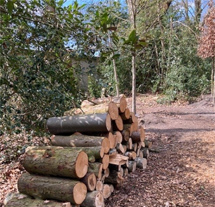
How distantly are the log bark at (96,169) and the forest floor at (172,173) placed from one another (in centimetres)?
39

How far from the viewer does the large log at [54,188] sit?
2.26 metres

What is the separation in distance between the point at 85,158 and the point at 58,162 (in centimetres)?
28

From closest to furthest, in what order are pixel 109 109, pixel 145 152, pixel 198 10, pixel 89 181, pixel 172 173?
1. pixel 89 181
2. pixel 109 109
3. pixel 172 173
4. pixel 145 152
5. pixel 198 10

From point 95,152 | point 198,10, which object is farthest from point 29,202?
point 198,10

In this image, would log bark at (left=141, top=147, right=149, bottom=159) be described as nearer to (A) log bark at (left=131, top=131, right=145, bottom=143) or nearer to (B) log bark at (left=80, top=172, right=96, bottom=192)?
(A) log bark at (left=131, top=131, right=145, bottom=143)

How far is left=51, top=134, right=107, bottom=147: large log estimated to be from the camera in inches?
112

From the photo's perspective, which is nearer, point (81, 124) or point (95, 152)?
point (95, 152)

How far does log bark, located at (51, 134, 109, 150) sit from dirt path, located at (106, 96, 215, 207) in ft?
2.30

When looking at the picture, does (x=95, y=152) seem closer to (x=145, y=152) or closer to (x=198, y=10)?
(x=145, y=152)

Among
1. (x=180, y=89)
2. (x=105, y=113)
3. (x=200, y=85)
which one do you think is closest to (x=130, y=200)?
(x=105, y=113)

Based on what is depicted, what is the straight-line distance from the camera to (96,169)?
260 centimetres

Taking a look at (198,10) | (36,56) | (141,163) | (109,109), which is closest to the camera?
(36,56)

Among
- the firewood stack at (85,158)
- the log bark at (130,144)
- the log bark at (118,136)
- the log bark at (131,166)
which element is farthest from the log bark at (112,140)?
the log bark at (131,166)

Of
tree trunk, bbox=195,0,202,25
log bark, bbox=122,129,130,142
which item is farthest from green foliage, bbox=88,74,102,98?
tree trunk, bbox=195,0,202,25
